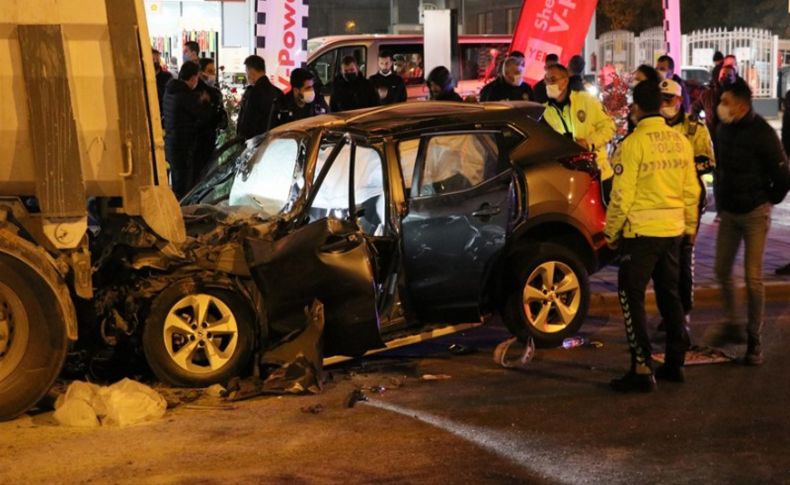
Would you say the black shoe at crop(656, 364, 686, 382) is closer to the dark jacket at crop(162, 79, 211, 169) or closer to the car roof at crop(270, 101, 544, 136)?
the car roof at crop(270, 101, 544, 136)

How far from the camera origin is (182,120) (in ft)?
40.4

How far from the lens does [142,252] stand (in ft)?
23.2

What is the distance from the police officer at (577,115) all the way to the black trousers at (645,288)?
2349 millimetres

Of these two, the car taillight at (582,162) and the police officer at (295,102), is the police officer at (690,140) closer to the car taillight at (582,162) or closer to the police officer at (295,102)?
the car taillight at (582,162)

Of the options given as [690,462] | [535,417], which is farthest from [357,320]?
[690,462]

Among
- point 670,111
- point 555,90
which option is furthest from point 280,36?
point 670,111

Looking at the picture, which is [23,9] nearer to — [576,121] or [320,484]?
[320,484]

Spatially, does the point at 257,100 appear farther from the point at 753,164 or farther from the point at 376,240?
the point at 753,164

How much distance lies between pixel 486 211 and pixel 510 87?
5.14m

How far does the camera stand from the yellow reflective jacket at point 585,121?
9.73m

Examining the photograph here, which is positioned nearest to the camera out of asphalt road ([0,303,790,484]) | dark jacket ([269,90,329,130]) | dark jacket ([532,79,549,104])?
asphalt road ([0,303,790,484])

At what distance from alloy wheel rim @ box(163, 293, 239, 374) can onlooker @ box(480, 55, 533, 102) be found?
619 cm

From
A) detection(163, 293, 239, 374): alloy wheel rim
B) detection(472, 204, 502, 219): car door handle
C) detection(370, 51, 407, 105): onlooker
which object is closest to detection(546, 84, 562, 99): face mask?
detection(472, 204, 502, 219): car door handle

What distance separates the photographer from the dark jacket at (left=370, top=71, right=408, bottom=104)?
46.7 ft
